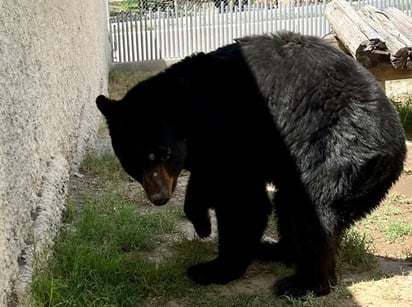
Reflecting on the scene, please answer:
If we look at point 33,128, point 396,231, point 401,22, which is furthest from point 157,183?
point 401,22

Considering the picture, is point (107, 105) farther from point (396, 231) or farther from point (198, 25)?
point (198, 25)

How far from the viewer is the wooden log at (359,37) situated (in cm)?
847

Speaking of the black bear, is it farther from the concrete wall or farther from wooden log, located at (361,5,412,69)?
wooden log, located at (361,5,412,69)

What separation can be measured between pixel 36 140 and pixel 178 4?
44.6ft

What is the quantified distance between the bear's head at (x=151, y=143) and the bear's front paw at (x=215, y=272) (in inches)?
23.0

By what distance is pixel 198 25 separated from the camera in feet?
51.8

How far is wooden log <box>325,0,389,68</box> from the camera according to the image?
27.8 feet

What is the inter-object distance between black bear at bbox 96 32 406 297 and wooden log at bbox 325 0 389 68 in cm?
423

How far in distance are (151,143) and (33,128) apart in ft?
2.83

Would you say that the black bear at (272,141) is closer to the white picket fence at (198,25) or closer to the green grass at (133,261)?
the green grass at (133,261)

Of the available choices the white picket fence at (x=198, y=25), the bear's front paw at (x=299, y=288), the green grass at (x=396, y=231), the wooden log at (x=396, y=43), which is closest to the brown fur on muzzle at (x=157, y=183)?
the bear's front paw at (x=299, y=288)

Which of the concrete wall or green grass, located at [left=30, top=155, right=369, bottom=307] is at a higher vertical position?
the concrete wall

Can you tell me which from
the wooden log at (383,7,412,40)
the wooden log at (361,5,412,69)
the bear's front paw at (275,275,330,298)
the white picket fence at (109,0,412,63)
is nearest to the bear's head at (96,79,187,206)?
the bear's front paw at (275,275,330,298)

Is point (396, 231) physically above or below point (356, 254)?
below
